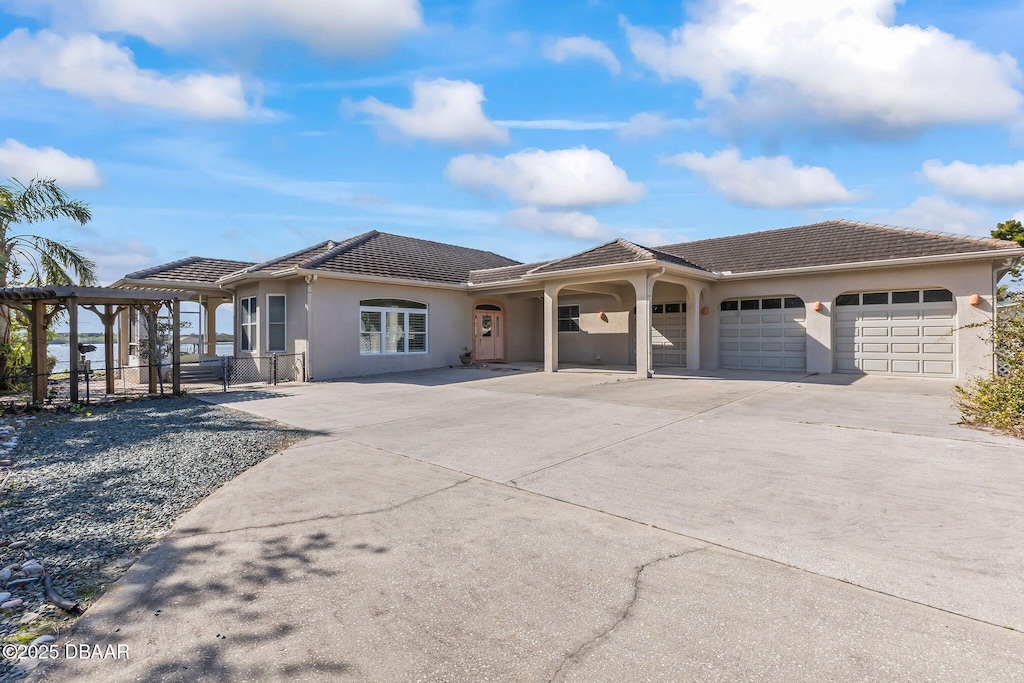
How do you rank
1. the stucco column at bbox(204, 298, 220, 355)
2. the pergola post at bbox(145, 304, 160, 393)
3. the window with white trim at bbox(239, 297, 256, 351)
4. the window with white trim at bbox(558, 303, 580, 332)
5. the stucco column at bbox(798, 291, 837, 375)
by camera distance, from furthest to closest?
the window with white trim at bbox(558, 303, 580, 332) < the stucco column at bbox(204, 298, 220, 355) < the window with white trim at bbox(239, 297, 256, 351) < the stucco column at bbox(798, 291, 837, 375) < the pergola post at bbox(145, 304, 160, 393)

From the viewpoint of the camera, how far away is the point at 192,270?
18328mm

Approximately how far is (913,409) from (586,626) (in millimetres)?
9295

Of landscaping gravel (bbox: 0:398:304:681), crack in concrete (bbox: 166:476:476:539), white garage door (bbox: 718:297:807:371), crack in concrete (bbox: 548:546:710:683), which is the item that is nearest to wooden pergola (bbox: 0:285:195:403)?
landscaping gravel (bbox: 0:398:304:681)

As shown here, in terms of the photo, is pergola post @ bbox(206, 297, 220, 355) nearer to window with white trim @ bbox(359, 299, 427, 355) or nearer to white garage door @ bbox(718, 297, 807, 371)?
window with white trim @ bbox(359, 299, 427, 355)

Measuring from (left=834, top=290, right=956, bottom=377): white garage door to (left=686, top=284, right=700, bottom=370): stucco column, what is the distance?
386 centimetres

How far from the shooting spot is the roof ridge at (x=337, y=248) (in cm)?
1468

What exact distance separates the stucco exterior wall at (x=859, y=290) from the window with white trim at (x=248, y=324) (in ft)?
48.1

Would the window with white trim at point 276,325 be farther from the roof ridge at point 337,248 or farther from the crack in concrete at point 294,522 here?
the crack in concrete at point 294,522

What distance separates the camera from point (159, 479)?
215 inches

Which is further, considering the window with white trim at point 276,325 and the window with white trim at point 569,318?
the window with white trim at point 569,318

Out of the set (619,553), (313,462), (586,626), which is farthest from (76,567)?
(619,553)

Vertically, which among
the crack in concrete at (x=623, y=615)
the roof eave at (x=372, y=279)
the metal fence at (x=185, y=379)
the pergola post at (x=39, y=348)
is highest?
the roof eave at (x=372, y=279)

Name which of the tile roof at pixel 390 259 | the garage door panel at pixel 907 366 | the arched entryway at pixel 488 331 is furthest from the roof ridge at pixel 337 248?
the garage door panel at pixel 907 366

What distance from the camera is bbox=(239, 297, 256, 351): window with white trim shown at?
16391 millimetres
